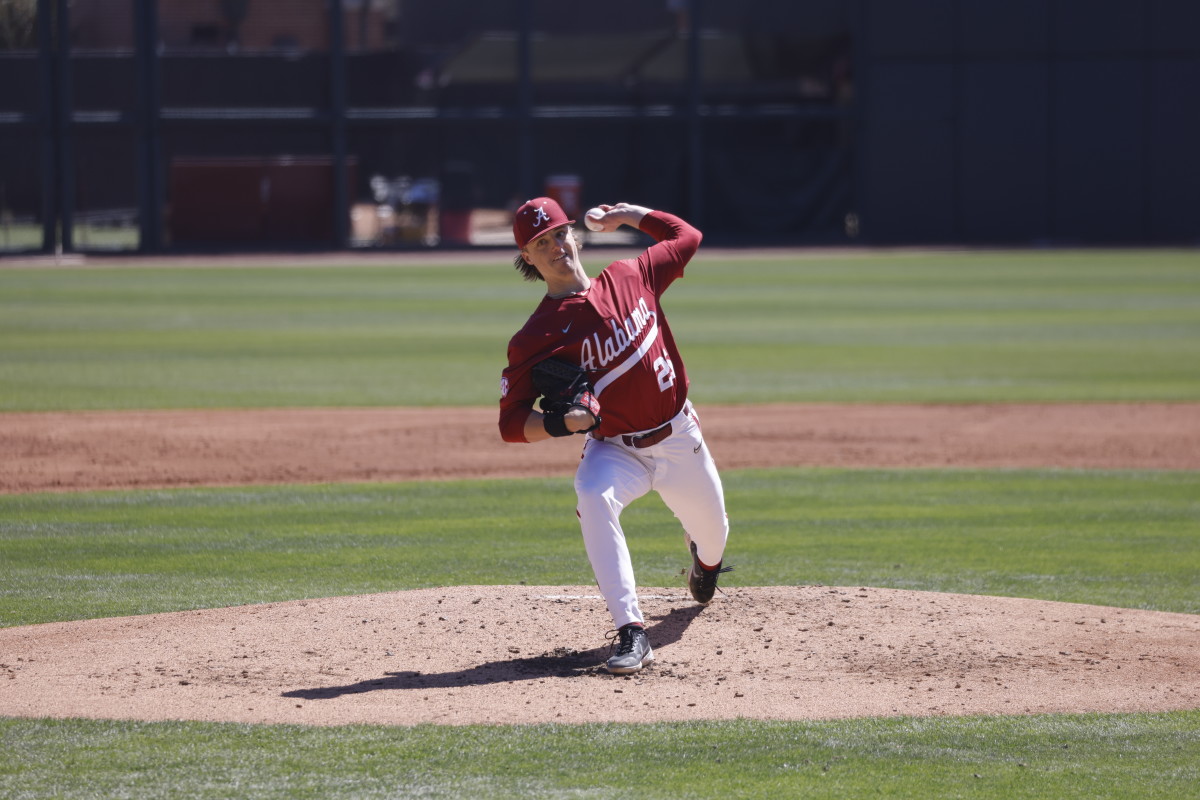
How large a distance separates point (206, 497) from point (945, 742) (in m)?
6.36

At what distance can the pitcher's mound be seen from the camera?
5.08m

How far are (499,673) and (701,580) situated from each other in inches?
43.3

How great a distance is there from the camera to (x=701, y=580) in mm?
6191

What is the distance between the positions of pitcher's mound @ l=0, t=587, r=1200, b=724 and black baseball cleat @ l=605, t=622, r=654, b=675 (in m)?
0.05

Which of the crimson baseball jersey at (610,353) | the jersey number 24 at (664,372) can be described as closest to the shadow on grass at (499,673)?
the crimson baseball jersey at (610,353)

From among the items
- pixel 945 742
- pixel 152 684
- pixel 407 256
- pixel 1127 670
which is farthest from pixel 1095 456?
pixel 407 256

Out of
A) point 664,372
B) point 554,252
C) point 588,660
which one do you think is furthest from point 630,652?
point 554,252

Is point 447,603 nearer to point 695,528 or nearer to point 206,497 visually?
point 695,528

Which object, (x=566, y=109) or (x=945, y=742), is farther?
(x=566, y=109)

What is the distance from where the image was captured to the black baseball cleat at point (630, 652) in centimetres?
539

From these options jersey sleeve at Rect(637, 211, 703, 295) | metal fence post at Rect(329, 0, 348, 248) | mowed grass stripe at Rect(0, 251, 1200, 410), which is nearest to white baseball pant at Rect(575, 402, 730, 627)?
jersey sleeve at Rect(637, 211, 703, 295)

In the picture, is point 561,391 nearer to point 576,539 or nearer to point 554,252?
point 554,252

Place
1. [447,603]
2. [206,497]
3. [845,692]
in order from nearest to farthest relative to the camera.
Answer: [845,692] < [447,603] < [206,497]

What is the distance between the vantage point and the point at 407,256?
35.8 meters
